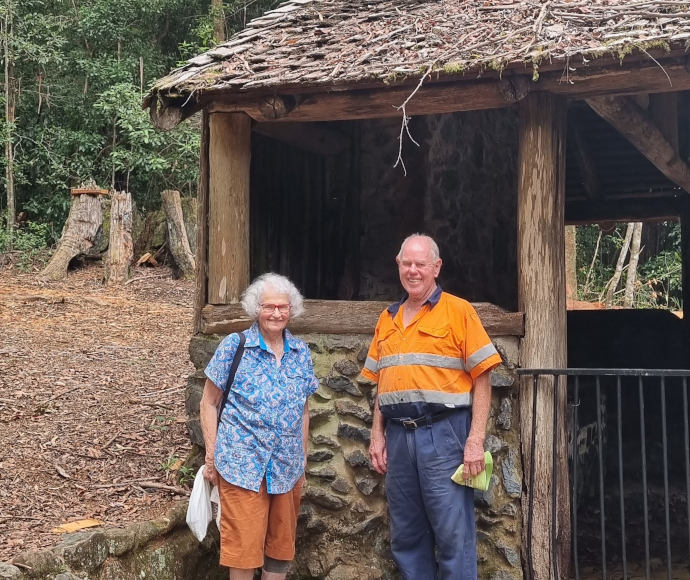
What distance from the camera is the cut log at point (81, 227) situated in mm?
13141

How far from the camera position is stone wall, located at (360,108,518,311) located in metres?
7.48

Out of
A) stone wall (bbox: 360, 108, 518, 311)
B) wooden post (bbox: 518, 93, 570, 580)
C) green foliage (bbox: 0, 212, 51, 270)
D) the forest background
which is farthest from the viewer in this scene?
the forest background

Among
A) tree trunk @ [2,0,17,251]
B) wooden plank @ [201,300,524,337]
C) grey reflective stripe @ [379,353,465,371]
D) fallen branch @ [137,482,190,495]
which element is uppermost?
tree trunk @ [2,0,17,251]

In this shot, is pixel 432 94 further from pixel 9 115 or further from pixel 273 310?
pixel 9 115

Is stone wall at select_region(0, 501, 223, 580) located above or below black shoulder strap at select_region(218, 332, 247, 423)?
below

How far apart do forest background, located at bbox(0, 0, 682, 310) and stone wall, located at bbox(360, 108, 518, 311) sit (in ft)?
28.4

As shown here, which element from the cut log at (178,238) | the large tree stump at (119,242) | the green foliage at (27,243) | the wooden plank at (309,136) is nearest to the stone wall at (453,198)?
the wooden plank at (309,136)

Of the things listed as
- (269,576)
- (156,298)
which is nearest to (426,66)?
(269,576)

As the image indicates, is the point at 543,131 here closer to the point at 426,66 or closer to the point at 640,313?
the point at 426,66

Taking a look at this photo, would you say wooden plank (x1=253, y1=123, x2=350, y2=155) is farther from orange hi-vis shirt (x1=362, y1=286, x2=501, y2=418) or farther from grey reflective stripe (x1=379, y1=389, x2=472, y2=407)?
grey reflective stripe (x1=379, y1=389, x2=472, y2=407)

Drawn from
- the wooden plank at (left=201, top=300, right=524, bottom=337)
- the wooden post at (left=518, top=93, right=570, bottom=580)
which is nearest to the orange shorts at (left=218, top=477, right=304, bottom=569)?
the wooden plank at (left=201, top=300, right=524, bottom=337)

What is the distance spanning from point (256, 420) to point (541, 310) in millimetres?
1829

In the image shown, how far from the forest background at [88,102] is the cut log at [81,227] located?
5.61ft

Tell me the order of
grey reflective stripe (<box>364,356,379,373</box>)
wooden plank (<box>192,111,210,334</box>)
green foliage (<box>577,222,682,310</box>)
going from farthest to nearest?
green foliage (<box>577,222,682,310</box>), wooden plank (<box>192,111,210,334</box>), grey reflective stripe (<box>364,356,379,373</box>)
